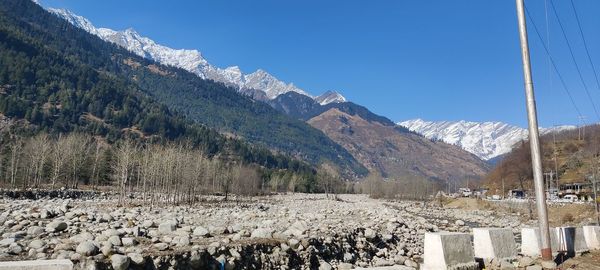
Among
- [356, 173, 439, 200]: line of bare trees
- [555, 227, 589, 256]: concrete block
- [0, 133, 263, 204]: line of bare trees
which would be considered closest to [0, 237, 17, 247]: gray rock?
[555, 227, 589, 256]: concrete block

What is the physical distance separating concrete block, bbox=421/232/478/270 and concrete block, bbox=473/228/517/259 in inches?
42.1

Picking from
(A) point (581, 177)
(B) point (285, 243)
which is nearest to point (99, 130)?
(A) point (581, 177)

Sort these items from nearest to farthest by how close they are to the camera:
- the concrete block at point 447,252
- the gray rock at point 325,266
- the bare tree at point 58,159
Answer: the concrete block at point 447,252
the gray rock at point 325,266
the bare tree at point 58,159

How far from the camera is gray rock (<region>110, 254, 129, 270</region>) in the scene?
12.9 meters

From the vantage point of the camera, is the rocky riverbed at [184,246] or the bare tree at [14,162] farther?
the bare tree at [14,162]

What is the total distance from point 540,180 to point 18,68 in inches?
8521

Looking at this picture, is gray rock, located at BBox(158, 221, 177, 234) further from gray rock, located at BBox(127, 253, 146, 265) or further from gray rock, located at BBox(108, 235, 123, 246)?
gray rock, located at BBox(127, 253, 146, 265)

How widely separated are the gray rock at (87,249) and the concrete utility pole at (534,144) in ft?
43.6

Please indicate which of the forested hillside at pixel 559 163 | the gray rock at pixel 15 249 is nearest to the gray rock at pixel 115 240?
the gray rock at pixel 15 249

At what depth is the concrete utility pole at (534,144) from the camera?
41.5 feet

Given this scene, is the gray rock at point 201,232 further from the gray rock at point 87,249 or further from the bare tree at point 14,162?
the bare tree at point 14,162

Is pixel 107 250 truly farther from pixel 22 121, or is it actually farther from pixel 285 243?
pixel 22 121

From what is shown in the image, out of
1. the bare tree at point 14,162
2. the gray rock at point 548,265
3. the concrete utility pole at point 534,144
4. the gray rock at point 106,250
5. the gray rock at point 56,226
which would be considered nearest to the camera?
the gray rock at point 548,265

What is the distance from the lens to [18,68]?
189 meters
